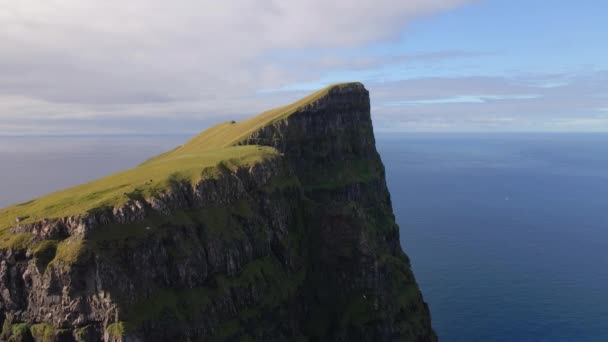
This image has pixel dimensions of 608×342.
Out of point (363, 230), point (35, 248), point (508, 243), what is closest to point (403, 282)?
point (363, 230)

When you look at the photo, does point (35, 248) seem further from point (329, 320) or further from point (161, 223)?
point (329, 320)

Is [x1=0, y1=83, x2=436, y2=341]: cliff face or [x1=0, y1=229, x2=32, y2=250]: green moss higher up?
[x1=0, y1=229, x2=32, y2=250]: green moss

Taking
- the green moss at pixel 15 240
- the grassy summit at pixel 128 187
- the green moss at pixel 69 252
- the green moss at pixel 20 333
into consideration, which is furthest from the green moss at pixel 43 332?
the grassy summit at pixel 128 187

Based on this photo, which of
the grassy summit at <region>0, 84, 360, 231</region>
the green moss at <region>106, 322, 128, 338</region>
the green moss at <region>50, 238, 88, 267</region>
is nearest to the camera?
the green moss at <region>106, 322, 128, 338</region>

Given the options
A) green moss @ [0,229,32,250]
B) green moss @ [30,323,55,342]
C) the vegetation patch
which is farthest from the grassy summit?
green moss @ [30,323,55,342]

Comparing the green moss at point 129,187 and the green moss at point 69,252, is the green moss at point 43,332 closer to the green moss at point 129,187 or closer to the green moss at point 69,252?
the green moss at point 69,252

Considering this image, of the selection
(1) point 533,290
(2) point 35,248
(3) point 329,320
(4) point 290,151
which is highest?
(4) point 290,151

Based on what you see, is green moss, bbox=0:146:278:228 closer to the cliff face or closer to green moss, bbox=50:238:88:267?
the cliff face
